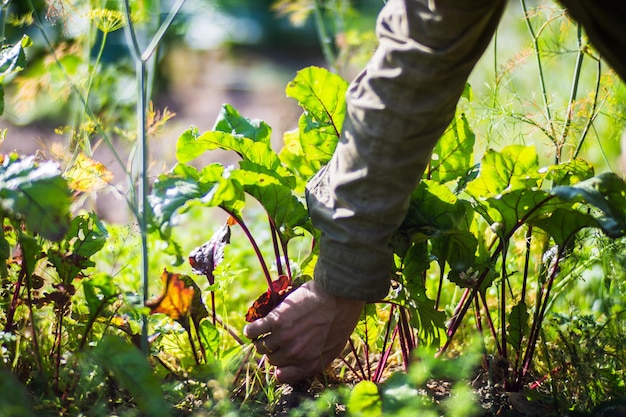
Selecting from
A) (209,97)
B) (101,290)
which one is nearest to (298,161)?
(101,290)

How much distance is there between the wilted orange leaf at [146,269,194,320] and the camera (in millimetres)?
1511

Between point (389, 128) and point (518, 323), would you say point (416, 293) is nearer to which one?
point (518, 323)

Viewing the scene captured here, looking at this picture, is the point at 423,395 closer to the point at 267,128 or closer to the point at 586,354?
the point at 586,354

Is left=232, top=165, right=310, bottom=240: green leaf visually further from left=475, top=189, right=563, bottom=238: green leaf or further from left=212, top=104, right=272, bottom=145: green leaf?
left=475, top=189, right=563, bottom=238: green leaf

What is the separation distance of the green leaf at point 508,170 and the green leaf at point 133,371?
77 centimetres

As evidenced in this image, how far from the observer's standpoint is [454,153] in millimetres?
1850

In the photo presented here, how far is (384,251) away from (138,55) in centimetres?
59

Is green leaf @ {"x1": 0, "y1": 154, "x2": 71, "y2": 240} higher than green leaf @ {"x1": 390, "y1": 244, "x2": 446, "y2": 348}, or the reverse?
green leaf @ {"x1": 0, "y1": 154, "x2": 71, "y2": 240}

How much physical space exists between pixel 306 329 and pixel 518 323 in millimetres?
514

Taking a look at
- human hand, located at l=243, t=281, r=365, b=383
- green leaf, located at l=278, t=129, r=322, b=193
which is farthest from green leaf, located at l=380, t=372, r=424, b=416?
green leaf, located at l=278, t=129, r=322, b=193

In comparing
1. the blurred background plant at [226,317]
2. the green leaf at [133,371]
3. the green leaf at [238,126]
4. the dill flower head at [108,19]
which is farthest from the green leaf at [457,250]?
the dill flower head at [108,19]

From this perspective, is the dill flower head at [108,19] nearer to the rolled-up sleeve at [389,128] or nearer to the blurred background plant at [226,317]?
the blurred background plant at [226,317]

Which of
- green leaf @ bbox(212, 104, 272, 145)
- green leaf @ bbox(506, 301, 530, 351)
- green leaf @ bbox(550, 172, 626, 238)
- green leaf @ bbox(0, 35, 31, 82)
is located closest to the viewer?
green leaf @ bbox(550, 172, 626, 238)

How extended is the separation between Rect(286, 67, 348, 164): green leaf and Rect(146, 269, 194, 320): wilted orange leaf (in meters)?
0.48
